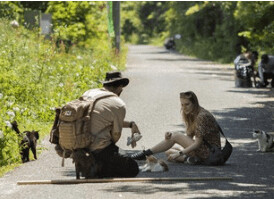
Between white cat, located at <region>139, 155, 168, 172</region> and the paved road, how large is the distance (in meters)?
0.13

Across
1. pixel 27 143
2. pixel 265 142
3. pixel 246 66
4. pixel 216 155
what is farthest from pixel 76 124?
pixel 246 66

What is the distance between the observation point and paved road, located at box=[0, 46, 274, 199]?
9.53 meters

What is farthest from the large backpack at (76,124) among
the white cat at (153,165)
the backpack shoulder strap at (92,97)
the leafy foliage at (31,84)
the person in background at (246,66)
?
the person in background at (246,66)

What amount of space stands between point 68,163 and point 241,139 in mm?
4041

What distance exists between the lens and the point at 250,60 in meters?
27.5

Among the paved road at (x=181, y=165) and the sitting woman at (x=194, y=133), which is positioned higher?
the sitting woman at (x=194, y=133)

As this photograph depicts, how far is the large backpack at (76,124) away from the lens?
10.1 m

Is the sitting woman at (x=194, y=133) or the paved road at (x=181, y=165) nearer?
the paved road at (x=181, y=165)

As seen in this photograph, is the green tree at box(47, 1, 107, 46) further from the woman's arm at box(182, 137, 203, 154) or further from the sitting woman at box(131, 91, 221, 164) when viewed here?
the woman's arm at box(182, 137, 203, 154)

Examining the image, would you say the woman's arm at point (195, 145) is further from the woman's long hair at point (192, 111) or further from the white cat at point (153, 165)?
the white cat at point (153, 165)

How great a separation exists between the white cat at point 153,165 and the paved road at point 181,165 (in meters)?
0.13

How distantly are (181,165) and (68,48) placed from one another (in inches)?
853

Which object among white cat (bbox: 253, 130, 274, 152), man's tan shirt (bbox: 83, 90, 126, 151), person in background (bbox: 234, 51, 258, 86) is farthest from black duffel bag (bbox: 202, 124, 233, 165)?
person in background (bbox: 234, 51, 258, 86)

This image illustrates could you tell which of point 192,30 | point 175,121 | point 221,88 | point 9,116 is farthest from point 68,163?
point 192,30
